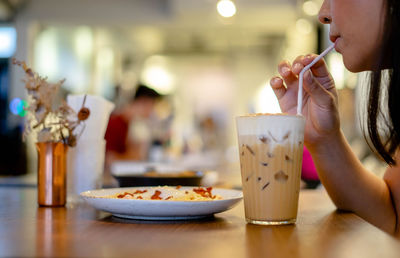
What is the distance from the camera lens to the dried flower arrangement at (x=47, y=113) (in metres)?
1.07

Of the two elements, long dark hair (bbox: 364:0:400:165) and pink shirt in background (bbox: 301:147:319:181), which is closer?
long dark hair (bbox: 364:0:400:165)

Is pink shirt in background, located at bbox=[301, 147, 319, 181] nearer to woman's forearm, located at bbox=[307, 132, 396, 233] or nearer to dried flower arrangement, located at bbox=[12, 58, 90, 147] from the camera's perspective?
woman's forearm, located at bbox=[307, 132, 396, 233]

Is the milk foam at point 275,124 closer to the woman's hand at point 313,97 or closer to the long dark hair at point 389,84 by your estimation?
the woman's hand at point 313,97

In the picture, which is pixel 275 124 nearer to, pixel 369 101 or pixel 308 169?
pixel 369 101

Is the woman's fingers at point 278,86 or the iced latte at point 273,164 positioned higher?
the woman's fingers at point 278,86

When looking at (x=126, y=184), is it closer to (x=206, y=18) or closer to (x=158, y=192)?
(x=158, y=192)

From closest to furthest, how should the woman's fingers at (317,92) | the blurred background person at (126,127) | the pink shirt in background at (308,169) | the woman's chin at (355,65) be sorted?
1. the woman's fingers at (317,92)
2. the woman's chin at (355,65)
3. the pink shirt in background at (308,169)
4. the blurred background person at (126,127)

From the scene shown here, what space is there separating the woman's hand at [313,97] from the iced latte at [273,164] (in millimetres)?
142

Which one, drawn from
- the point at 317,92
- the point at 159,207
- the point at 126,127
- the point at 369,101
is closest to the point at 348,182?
the point at 369,101

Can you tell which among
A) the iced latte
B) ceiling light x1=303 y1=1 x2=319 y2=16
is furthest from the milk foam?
ceiling light x1=303 y1=1 x2=319 y2=16

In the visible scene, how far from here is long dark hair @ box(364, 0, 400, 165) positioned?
38.3 inches

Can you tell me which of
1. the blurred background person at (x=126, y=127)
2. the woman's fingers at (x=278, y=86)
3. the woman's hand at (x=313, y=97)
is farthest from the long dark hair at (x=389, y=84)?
the blurred background person at (x=126, y=127)

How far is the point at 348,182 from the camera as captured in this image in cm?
113

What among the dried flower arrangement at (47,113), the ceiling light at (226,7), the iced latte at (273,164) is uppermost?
the ceiling light at (226,7)
